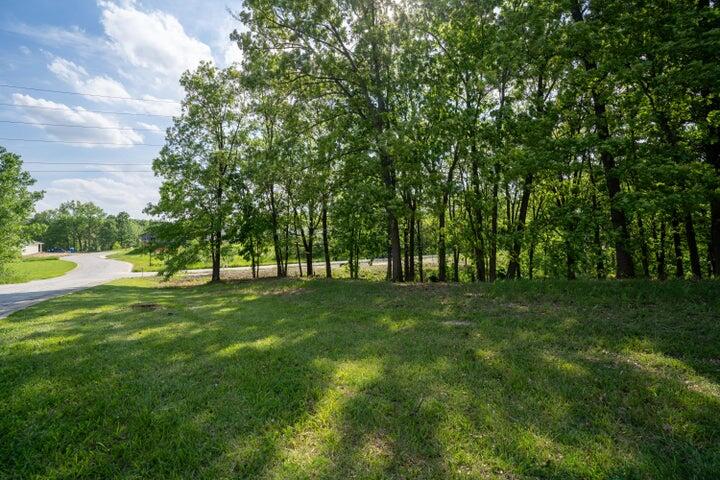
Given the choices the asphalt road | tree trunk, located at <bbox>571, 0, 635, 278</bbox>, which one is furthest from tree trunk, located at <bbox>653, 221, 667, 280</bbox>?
the asphalt road

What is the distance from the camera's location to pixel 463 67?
48.9 ft

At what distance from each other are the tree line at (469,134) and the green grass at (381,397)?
167 inches

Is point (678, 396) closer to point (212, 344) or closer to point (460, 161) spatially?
point (212, 344)

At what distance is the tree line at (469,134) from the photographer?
9.24 meters

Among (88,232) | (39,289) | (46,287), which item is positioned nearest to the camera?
(39,289)

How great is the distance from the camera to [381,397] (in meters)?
4.23

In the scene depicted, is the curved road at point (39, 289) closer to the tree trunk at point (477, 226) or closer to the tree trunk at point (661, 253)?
the tree trunk at point (477, 226)

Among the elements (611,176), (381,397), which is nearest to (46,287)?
(381,397)

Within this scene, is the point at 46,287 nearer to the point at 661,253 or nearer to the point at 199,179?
the point at 199,179

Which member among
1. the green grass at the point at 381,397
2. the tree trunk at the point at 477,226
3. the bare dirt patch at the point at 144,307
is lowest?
the green grass at the point at 381,397

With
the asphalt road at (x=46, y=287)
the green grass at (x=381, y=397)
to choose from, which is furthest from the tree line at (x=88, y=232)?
the green grass at (x=381, y=397)

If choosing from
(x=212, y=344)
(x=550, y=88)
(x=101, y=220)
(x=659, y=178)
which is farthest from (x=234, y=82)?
(x=101, y=220)

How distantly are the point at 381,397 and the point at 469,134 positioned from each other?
11.6 m

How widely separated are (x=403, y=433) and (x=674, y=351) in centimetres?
456
